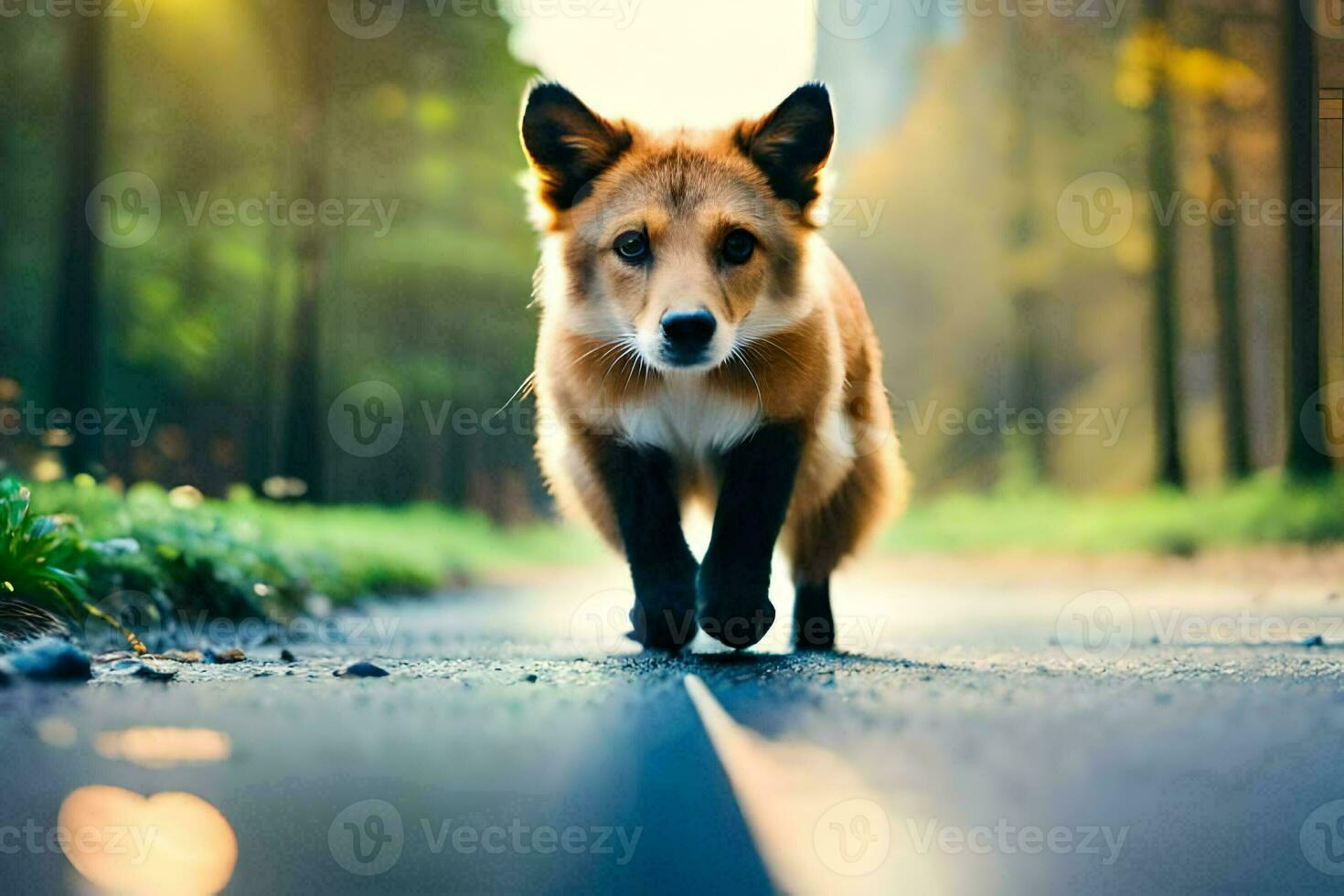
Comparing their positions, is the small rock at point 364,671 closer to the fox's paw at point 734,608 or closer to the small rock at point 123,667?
the small rock at point 123,667

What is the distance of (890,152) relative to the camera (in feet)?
100

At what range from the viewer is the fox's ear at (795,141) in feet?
18.2

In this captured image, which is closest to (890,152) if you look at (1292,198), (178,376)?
(1292,198)

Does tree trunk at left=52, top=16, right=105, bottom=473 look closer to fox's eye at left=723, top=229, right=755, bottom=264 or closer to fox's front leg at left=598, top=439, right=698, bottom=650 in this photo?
fox's front leg at left=598, top=439, right=698, bottom=650

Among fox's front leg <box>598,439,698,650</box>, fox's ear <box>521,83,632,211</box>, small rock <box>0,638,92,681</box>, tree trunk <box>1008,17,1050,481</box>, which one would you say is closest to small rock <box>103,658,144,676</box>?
small rock <box>0,638,92,681</box>

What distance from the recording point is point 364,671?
4.94 meters

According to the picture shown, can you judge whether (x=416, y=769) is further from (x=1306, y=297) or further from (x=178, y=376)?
(x=178, y=376)

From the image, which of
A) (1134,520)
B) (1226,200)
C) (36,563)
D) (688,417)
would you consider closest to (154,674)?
(36,563)

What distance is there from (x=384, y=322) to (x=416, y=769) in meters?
19.9

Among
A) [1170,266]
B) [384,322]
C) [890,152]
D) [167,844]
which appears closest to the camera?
[167,844]

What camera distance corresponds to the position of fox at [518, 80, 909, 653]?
515cm

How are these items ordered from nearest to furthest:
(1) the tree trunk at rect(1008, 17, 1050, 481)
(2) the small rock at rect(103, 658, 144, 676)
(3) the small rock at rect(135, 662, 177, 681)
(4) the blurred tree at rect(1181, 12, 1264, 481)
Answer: (3) the small rock at rect(135, 662, 177, 681), (2) the small rock at rect(103, 658, 144, 676), (4) the blurred tree at rect(1181, 12, 1264, 481), (1) the tree trunk at rect(1008, 17, 1050, 481)

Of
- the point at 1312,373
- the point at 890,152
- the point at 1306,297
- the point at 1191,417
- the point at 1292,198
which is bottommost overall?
the point at 1191,417

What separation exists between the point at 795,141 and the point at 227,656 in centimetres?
360
